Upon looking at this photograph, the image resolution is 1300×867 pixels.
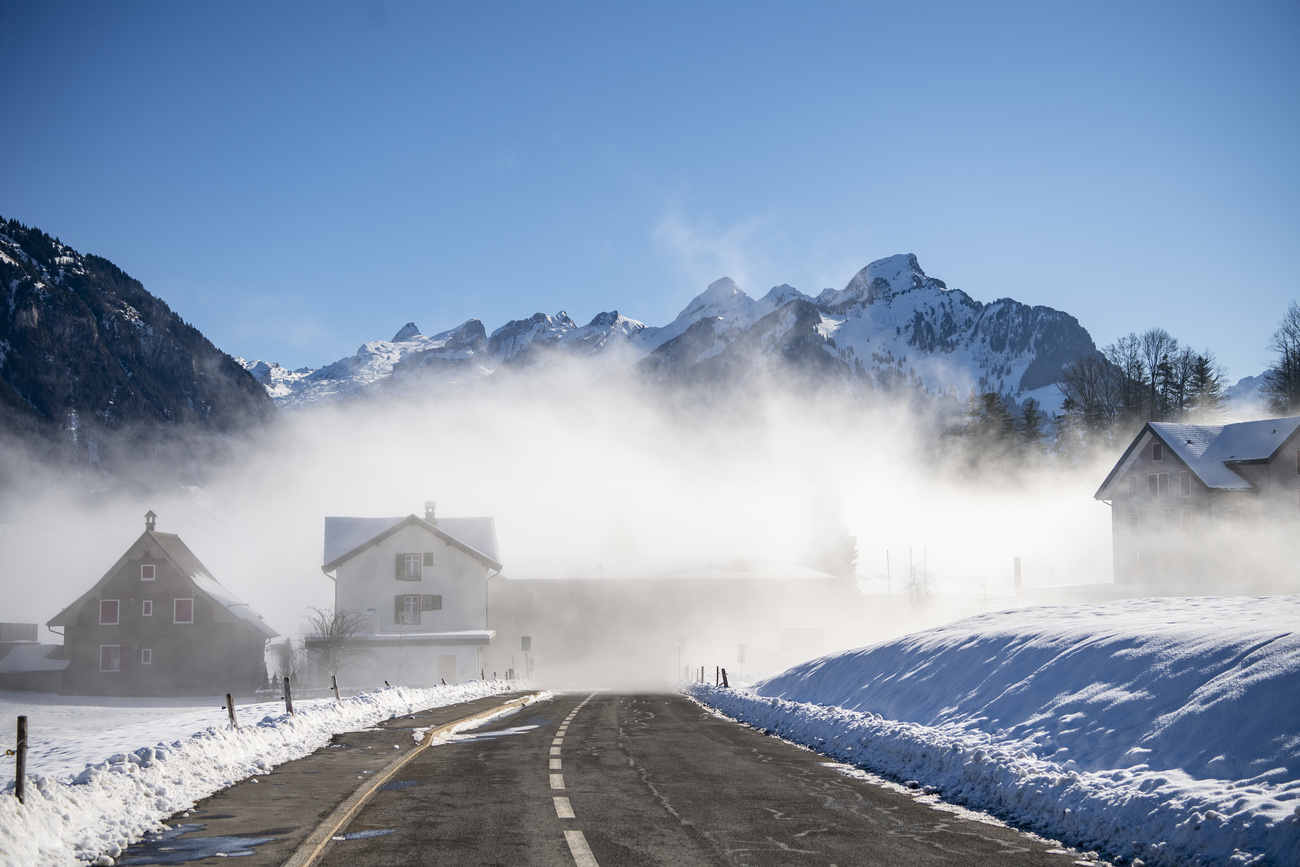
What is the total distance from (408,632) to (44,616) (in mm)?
61125

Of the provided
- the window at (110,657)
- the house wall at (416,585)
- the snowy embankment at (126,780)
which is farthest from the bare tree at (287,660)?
the snowy embankment at (126,780)

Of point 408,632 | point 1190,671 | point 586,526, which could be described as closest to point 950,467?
point 586,526

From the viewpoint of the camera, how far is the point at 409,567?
58.0 m

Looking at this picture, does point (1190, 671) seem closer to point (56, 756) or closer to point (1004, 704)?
point (1004, 704)

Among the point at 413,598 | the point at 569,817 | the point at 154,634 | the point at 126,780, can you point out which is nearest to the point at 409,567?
the point at 413,598

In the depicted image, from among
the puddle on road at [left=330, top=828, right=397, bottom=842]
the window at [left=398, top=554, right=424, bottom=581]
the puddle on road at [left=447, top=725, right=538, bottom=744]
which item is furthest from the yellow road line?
the window at [left=398, top=554, right=424, bottom=581]

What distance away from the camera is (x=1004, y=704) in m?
13.0

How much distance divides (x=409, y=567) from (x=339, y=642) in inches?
265

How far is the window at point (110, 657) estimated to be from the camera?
59000mm

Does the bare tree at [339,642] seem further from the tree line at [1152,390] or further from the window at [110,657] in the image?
the tree line at [1152,390]

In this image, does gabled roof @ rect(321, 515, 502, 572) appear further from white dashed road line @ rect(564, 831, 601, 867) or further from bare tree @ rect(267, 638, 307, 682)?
white dashed road line @ rect(564, 831, 601, 867)

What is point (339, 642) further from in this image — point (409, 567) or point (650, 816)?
point (650, 816)

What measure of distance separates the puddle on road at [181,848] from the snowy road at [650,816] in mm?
779

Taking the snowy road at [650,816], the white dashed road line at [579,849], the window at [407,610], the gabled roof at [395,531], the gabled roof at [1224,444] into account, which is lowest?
the window at [407,610]
